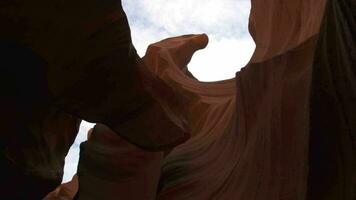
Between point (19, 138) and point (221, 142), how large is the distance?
659 millimetres

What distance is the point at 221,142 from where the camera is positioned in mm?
2479

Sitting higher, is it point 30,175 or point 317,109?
point 317,109

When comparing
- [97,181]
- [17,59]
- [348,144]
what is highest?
[17,59]

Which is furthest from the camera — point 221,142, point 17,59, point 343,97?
point 221,142

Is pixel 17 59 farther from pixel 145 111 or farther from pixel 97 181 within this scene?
pixel 97 181

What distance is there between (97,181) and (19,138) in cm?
52

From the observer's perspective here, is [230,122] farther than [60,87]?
Yes

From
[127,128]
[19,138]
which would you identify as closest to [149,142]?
[127,128]

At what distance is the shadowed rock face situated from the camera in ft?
6.03

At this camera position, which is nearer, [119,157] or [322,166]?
[322,166]

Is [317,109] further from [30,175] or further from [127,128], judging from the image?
[30,175]

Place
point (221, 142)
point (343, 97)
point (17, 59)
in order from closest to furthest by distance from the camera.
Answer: point (17, 59), point (343, 97), point (221, 142)

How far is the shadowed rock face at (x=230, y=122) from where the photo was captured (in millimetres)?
1838

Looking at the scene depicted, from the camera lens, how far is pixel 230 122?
8.18 feet
